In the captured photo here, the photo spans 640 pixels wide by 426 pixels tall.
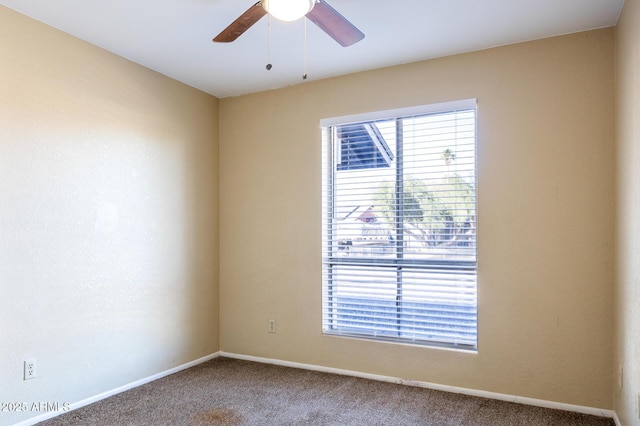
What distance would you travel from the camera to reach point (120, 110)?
3.20 meters

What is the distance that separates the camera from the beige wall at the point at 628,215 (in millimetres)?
2137

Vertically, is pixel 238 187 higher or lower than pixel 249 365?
higher

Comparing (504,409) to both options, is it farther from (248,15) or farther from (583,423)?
(248,15)

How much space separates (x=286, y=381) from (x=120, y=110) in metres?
2.40

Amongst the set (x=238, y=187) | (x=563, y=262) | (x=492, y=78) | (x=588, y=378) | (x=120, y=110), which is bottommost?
(x=588, y=378)

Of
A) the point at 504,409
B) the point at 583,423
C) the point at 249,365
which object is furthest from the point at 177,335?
the point at 583,423

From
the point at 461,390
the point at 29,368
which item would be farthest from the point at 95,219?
the point at 461,390

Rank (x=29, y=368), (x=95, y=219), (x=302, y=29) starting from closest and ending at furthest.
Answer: (x=29, y=368) → (x=302, y=29) → (x=95, y=219)

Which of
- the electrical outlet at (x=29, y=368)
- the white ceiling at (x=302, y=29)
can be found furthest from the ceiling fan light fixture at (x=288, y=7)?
the electrical outlet at (x=29, y=368)

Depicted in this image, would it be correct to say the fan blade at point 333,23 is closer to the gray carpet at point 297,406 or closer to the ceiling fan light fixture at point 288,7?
the ceiling fan light fixture at point 288,7

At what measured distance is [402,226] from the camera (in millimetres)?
3389

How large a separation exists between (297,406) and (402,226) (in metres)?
1.51

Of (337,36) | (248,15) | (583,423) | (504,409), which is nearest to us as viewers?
(248,15)

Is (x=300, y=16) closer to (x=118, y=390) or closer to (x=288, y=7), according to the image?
(x=288, y=7)
